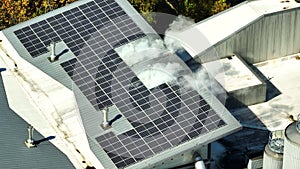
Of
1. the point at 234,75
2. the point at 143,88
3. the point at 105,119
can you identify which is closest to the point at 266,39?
the point at 234,75

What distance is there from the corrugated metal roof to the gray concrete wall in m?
13.9

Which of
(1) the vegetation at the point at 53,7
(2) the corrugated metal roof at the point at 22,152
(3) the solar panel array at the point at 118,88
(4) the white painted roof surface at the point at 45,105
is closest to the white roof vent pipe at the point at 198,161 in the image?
(3) the solar panel array at the point at 118,88

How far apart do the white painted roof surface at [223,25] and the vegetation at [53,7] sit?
857cm

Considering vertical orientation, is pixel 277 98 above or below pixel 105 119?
below

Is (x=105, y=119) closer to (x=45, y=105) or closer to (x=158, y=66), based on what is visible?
(x=45, y=105)

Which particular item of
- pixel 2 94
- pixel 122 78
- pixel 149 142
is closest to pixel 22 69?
pixel 2 94

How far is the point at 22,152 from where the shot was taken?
46.2 metres

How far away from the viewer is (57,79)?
50.7 m

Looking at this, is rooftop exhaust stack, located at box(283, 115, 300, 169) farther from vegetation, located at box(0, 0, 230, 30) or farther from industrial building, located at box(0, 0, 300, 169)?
vegetation, located at box(0, 0, 230, 30)

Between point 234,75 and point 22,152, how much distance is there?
15417 mm

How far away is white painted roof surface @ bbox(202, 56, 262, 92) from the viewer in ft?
181

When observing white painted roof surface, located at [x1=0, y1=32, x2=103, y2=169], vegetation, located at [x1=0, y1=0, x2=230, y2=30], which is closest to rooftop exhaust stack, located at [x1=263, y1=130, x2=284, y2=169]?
white painted roof surface, located at [x1=0, y1=32, x2=103, y2=169]

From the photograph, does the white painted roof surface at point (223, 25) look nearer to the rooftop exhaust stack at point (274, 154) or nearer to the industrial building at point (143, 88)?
the industrial building at point (143, 88)

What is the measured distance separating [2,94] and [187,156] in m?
11.7
